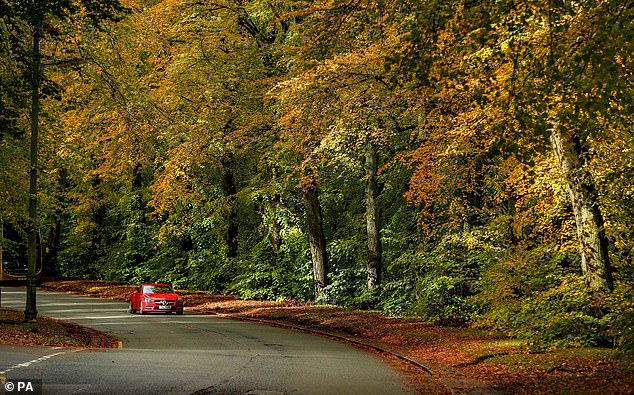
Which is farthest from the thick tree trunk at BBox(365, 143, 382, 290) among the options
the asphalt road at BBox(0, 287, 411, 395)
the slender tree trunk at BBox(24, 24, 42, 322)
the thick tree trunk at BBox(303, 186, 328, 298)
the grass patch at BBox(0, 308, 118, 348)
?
the slender tree trunk at BBox(24, 24, 42, 322)

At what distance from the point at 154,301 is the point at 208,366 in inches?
817

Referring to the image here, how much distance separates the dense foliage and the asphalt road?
14.9ft

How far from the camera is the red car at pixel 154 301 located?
3562cm

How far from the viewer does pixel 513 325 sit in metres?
18.4

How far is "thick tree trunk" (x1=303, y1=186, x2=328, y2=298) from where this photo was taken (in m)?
33.8

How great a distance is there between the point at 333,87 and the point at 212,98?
1109 cm

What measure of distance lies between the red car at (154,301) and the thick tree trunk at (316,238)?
715cm

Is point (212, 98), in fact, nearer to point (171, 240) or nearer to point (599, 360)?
point (171, 240)

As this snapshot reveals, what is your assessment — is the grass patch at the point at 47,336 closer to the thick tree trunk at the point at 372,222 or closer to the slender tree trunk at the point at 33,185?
the slender tree trunk at the point at 33,185

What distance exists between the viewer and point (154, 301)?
→ 3572 cm

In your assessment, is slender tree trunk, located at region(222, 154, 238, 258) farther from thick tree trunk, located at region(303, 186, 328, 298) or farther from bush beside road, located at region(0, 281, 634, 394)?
bush beside road, located at region(0, 281, 634, 394)

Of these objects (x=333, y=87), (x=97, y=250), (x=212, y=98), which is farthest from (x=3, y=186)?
(x=97, y=250)

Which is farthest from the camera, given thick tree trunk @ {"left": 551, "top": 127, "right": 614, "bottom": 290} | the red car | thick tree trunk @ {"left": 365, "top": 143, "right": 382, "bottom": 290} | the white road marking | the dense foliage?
the red car

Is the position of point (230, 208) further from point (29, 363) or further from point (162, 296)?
point (29, 363)
